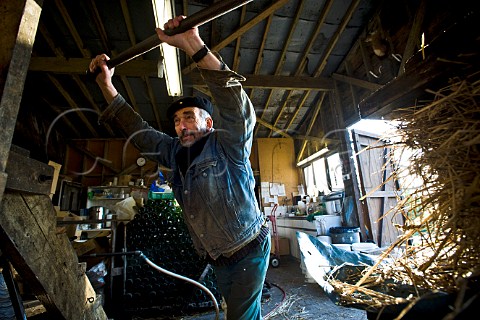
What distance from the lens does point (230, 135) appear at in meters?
1.15

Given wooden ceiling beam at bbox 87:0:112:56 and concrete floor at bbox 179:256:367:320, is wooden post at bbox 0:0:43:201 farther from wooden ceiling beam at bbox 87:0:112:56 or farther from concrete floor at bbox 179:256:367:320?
wooden ceiling beam at bbox 87:0:112:56

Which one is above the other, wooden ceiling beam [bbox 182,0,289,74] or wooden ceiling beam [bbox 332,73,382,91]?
wooden ceiling beam [bbox 182,0,289,74]

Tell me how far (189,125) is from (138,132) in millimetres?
428

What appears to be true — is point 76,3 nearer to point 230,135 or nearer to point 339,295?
point 230,135

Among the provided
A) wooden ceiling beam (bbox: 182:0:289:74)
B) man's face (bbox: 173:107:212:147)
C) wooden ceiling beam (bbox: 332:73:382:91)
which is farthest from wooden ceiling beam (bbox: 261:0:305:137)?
man's face (bbox: 173:107:212:147)

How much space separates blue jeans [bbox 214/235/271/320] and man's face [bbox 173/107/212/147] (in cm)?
71

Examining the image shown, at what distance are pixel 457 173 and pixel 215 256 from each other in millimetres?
1002

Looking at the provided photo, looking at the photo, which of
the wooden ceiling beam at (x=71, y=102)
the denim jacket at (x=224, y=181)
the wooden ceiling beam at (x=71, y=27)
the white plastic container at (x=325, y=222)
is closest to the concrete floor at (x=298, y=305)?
the white plastic container at (x=325, y=222)

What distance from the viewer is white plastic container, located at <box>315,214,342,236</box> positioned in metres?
4.68

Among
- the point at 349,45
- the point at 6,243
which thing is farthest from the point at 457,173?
the point at 349,45

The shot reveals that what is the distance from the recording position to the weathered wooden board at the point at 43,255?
73 centimetres

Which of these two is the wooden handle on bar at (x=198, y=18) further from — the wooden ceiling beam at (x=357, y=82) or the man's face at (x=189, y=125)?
the wooden ceiling beam at (x=357, y=82)

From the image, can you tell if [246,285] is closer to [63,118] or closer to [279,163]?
[279,163]

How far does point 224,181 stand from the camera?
1.23 meters
